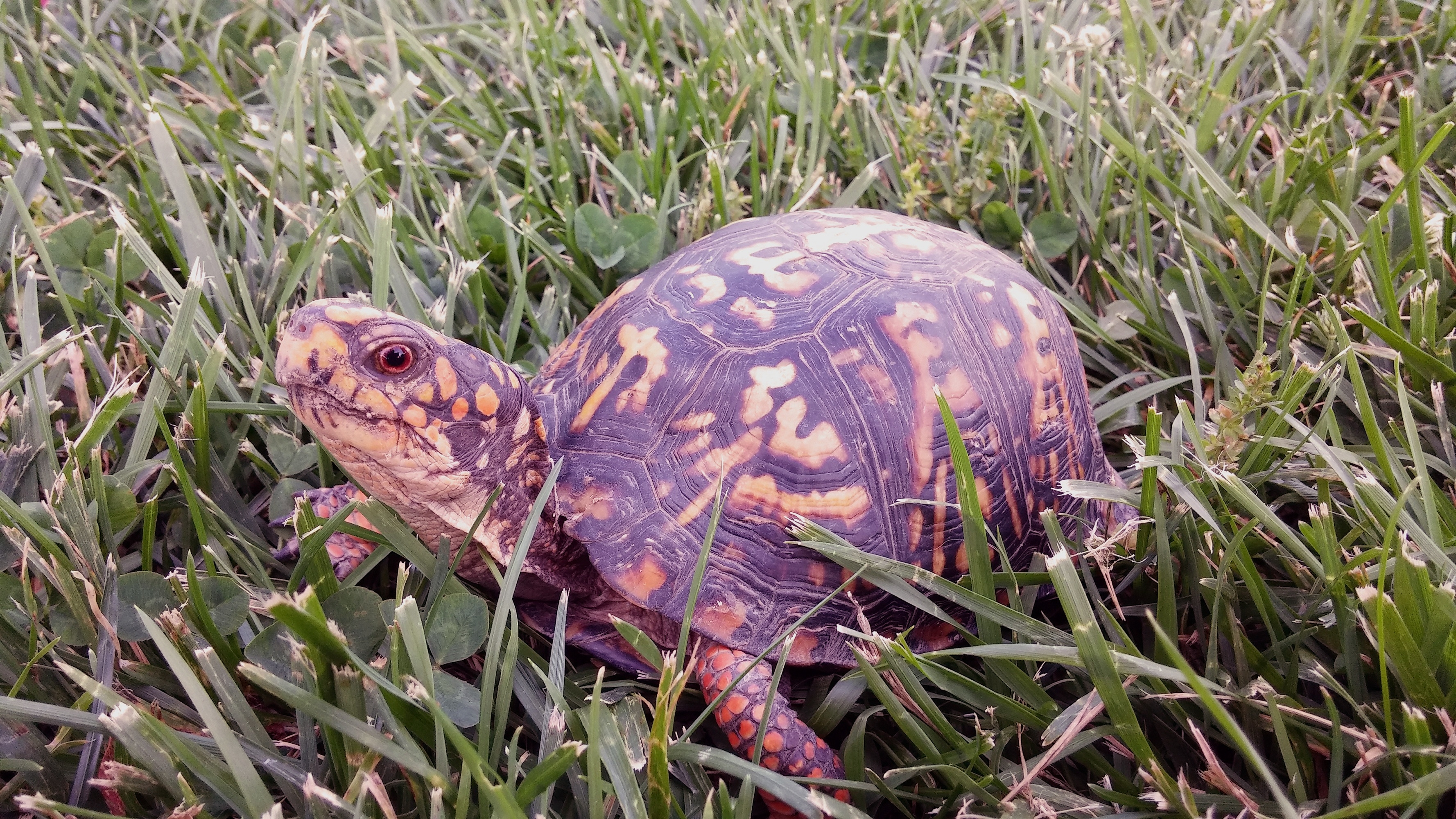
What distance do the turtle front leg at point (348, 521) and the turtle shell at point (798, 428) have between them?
409 mm

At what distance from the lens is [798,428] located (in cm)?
146

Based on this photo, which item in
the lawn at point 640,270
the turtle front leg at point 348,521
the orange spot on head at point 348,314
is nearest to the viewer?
the lawn at point 640,270

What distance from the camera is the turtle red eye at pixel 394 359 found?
1.32 meters

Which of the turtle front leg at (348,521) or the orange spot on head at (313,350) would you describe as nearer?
the orange spot on head at (313,350)

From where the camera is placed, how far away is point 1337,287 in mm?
1979

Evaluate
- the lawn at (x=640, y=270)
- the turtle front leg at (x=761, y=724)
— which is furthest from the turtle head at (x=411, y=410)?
the turtle front leg at (x=761, y=724)

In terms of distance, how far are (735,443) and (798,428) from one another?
109 millimetres

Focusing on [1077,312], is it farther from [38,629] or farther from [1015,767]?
[38,629]

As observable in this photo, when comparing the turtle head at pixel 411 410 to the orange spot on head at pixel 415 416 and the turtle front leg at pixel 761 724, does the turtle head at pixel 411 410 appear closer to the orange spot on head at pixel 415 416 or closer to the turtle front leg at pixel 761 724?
the orange spot on head at pixel 415 416

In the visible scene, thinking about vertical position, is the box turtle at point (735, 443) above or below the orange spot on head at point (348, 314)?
below

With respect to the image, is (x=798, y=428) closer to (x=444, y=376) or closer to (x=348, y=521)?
(x=444, y=376)

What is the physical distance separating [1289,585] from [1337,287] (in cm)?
85

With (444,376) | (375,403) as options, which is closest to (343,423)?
(375,403)

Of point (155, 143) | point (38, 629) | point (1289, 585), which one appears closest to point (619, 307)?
point (38, 629)
